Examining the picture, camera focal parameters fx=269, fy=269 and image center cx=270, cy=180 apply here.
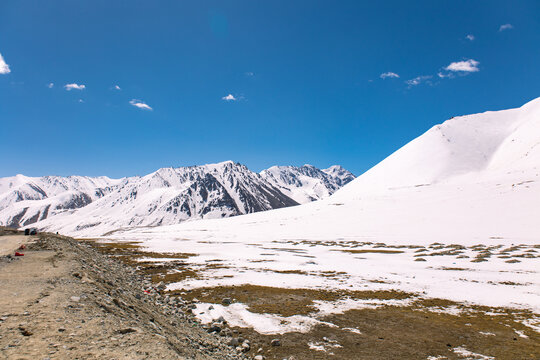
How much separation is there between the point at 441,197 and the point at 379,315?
13641 cm

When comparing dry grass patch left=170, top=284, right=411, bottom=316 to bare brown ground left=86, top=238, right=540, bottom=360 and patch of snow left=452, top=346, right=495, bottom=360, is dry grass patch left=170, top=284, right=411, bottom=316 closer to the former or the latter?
bare brown ground left=86, top=238, right=540, bottom=360

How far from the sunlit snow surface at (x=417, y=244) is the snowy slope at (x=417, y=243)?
0.61 feet

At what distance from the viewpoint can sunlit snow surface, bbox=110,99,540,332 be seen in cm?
2827

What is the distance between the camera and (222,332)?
50.1 feet

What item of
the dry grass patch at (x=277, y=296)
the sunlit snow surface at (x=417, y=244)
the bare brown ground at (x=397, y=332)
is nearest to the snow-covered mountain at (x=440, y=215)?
the sunlit snow surface at (x=417, y=244)

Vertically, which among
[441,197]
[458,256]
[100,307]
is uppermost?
A: [441,197]

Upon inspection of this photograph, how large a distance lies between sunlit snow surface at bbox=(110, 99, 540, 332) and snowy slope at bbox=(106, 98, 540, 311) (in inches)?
7.4

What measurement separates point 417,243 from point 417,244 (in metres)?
2.07

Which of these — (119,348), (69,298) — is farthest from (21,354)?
(69,298)

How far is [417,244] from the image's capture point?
72.6 metres

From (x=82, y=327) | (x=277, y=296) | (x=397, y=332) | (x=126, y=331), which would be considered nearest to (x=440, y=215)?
(x=277, y=296)

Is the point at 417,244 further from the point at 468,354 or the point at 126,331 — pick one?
the point at 126,331

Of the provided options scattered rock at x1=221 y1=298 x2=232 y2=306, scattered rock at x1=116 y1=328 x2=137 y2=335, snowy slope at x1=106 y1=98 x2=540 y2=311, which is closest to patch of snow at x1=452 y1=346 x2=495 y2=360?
snowy slope at x1=106 y1=98 x2=540 y2=311

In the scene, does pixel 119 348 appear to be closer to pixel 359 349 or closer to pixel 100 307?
pixel 100 307
